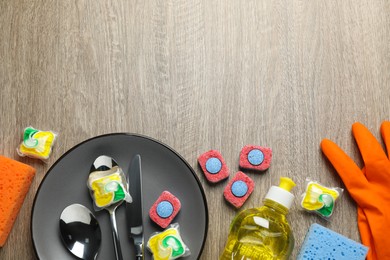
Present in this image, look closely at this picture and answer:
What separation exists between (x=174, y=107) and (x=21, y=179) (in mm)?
291

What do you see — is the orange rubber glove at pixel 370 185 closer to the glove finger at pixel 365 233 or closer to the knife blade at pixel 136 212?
the glove finger at pixel 365 233

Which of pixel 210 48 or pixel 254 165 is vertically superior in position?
pixel 210 48

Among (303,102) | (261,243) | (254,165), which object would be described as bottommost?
(261,243)

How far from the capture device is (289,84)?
103cm

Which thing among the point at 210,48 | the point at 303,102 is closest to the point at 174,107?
the point at 210,48

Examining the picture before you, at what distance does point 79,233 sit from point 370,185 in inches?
19.9

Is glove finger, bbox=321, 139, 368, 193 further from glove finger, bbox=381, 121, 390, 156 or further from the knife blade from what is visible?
the knife blade

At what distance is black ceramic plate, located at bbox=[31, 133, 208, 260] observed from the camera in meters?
0.96

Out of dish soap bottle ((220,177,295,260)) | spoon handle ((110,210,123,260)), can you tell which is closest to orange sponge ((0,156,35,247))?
spoon handle ((110,210,123,260))

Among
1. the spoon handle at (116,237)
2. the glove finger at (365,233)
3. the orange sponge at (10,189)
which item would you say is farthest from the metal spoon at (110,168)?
the glove finger at (365,233)

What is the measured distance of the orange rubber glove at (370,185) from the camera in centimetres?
98

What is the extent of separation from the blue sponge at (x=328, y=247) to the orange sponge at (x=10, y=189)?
0.49 m

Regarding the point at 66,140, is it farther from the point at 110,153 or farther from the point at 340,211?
the point at 340,211

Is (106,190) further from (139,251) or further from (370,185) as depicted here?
(370,185)
